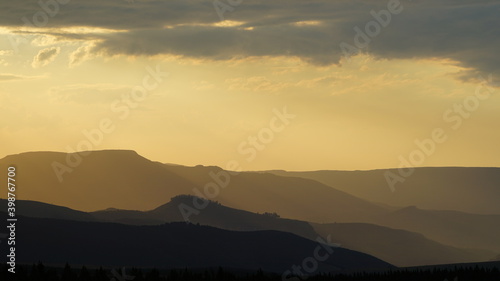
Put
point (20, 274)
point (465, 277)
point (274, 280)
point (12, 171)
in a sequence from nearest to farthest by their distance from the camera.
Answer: point (12, 171)
point (20, 274)
point (274, 280)
point (465, 277)

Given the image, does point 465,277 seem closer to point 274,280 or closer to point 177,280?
point 274,280

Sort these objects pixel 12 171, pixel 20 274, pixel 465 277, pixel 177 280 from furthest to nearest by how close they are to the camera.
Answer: pixel 465 277 → pixel 177 280 → pixel 20 274 → pixel 12 171

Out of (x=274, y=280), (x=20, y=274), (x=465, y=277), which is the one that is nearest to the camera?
(x=20, y=274)

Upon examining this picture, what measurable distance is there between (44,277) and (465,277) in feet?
243

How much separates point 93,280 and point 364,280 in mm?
49776

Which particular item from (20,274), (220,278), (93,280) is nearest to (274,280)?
(220,278)

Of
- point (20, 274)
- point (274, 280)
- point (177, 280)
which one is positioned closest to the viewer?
point (20, 274)

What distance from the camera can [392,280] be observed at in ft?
530

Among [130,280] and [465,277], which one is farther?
[465,277]

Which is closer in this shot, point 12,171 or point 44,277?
point 12,171

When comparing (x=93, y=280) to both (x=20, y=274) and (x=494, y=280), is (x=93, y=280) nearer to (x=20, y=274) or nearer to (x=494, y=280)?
(x=20, y=274)

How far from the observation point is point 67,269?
482 ft

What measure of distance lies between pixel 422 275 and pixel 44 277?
240 ft

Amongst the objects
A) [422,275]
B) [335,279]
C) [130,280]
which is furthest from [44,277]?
[422,275]
